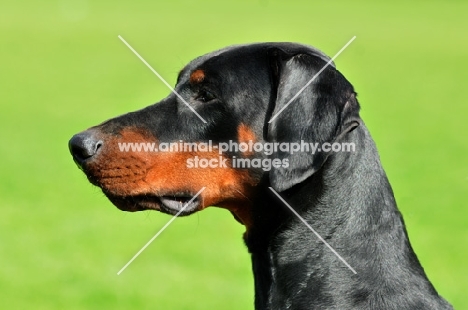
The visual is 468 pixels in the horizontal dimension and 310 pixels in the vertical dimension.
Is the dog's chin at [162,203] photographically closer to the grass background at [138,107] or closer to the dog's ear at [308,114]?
the dog's ear at [308,114]

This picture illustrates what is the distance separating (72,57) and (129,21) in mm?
11579

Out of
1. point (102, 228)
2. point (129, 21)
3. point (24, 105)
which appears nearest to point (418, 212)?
point (102, 228)

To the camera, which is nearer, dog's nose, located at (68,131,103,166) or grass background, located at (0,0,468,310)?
dog's nose, located at (68,131,103,166)

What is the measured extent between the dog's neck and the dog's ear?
0.58 feet

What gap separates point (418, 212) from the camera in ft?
43.0

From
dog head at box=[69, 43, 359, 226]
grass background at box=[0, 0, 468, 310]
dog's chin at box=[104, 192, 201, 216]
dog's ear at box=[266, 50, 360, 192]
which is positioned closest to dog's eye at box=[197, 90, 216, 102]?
dog head at box=[69, 43, 359, 226]

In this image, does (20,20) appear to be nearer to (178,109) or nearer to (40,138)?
(40,138)

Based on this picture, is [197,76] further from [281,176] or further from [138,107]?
[138,107]

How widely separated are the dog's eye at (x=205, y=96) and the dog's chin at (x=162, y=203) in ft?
1.94

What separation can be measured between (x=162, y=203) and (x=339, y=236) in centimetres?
103

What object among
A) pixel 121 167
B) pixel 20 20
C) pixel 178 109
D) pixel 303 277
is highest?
pixel 178 109

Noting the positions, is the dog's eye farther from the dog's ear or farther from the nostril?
the nostril

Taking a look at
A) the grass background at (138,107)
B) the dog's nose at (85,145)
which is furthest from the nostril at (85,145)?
the grass background at (138,107)

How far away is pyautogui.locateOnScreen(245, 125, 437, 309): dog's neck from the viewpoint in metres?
4.52
